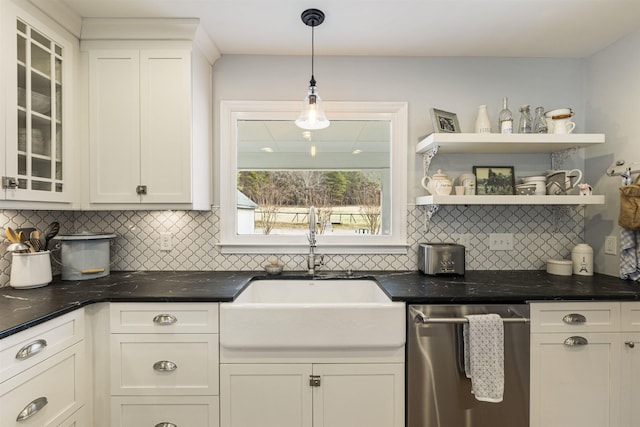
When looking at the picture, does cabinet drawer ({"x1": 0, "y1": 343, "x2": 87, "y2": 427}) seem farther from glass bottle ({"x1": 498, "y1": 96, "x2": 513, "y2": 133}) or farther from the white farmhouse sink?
glass bottle ({"x1": 498, "y1": 96, "x2": 513, "y2": 133})

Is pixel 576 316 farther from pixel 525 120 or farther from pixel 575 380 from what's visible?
pixel 525 120

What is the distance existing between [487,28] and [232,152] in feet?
5.69

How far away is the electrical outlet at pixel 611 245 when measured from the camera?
198 cm

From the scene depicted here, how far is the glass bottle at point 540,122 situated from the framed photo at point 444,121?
0.50m

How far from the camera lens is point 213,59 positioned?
6.89ft

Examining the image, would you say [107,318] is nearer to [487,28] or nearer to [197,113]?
[197,113]

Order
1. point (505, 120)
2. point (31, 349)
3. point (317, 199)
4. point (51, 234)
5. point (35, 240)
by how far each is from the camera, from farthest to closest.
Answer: point (317, 199)
point (505, 120)
point (51, 234)
point (35, 240)
point (31, 349)

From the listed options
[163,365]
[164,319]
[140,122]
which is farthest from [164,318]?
[140,122]

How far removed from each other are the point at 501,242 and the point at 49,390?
8.38 ft

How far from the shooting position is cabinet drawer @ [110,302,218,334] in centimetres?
152

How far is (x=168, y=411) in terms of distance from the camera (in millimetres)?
1527

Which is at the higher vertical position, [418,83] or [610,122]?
[418,83]

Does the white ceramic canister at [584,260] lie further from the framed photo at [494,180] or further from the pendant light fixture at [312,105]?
the pendant light fixture at [312,105]

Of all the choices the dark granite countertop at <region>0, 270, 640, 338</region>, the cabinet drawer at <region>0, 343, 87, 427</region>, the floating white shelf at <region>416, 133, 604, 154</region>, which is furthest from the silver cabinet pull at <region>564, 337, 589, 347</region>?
the cabinet drawer at <region>0, 343, 87, 427</region>
